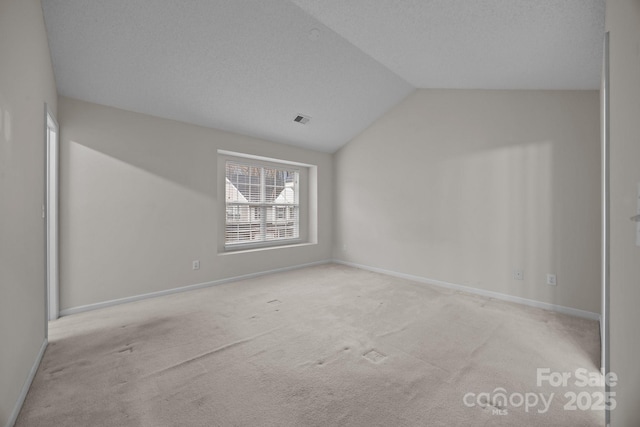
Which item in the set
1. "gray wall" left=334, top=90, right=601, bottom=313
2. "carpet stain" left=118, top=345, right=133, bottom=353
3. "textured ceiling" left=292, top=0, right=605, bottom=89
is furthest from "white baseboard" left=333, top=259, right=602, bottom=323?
"carpet stain" left=118, top=345, right=133, bottom=353

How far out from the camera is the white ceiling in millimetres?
2152

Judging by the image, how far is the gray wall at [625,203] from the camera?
940 millimetres

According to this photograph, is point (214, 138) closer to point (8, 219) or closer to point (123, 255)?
point (123, 255)

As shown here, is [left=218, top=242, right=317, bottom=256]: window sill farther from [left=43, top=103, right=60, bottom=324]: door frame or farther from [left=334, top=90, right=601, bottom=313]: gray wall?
[left=43, top=103, right=60, bottom=324]: door frame

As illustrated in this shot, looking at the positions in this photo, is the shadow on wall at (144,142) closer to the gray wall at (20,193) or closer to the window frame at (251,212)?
the window frame at (251,212)

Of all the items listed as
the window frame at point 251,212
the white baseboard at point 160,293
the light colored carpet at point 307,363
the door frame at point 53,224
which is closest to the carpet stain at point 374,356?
the light colored carpet at point 307,363

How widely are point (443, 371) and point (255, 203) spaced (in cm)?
370

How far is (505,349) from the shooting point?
2242 mm

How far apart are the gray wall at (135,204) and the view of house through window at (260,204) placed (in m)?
0.28

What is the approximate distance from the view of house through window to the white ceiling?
41.4 inches

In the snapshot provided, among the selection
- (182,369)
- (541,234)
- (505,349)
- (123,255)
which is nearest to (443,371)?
(505,349)

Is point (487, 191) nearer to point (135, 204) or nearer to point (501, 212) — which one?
point (501, 212)

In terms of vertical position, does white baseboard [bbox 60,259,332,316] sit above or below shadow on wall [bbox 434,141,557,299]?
below

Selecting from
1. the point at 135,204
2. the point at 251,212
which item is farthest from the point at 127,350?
the point at 251,212
